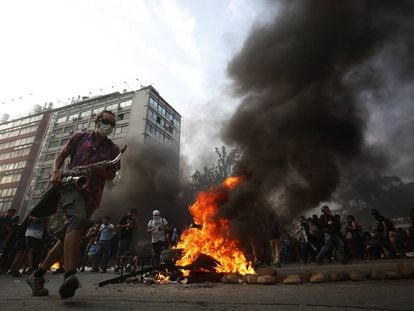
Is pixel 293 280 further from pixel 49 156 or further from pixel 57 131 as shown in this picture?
pixel 57 131

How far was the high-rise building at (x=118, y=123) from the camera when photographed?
4706cm

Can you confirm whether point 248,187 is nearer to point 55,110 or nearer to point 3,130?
point 55,110

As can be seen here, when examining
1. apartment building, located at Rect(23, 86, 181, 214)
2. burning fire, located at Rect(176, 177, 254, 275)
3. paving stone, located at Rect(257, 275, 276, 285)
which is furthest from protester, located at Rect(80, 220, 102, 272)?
apartment building, located at Rect(23, 86, 181, 214)

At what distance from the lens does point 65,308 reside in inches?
87.1

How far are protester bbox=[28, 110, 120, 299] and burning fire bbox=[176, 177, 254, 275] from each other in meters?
3.85

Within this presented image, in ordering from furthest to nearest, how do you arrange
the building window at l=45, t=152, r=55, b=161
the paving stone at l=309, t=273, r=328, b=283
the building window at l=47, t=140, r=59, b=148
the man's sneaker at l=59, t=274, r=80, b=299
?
the building window at l=47, t=140, r=59, b=148, the building window at l=45, t=152, r=55, b=161, the paving stone at l=309, t=273, r=328, b=283, the man's sneaker at l=59, t=274, r=80, b=299

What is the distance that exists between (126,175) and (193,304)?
32.2 metres

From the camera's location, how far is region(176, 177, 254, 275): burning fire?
269 inches

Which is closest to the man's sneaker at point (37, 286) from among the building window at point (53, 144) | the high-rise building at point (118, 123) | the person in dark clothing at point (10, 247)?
the person in dark clothing at point (10, 247)

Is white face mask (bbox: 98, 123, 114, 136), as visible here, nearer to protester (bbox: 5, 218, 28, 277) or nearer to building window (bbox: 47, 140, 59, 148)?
protester (bbox: 5, 218, 28, 277)

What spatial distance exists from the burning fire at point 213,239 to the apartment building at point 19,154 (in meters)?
52.0

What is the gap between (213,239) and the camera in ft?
27.0

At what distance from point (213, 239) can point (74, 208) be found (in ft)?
18.6

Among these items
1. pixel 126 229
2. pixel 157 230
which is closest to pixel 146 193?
pixel 126 229
